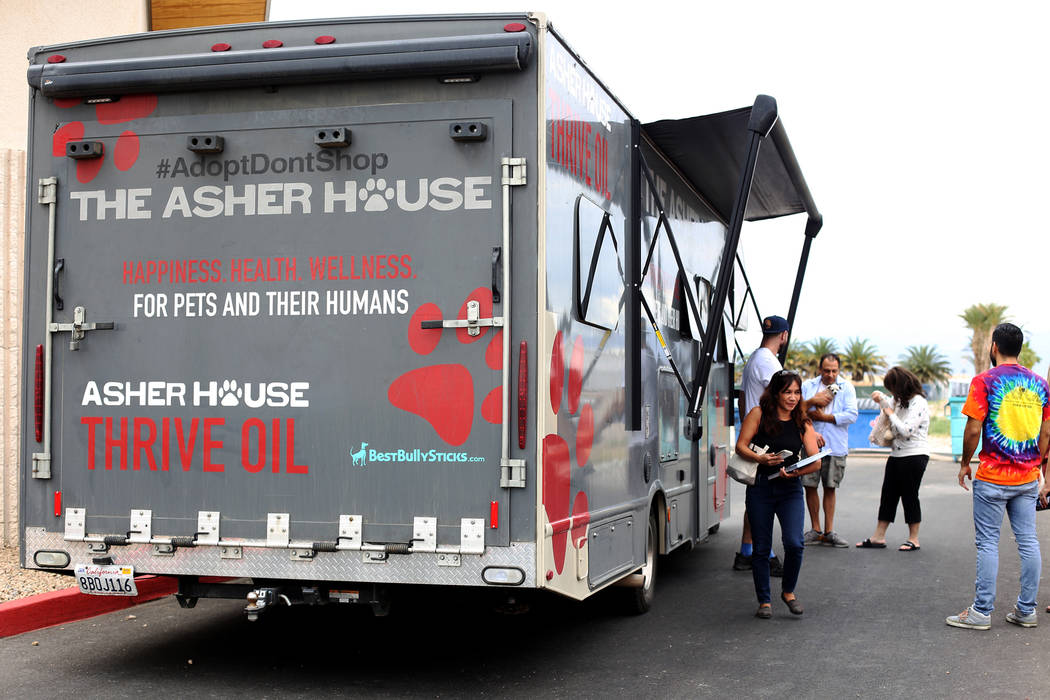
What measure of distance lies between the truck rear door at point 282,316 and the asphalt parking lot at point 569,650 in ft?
2.89

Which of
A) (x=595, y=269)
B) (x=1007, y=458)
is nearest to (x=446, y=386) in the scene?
(x=595, y=269)

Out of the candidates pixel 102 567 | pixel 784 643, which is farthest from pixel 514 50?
pixel 784 643

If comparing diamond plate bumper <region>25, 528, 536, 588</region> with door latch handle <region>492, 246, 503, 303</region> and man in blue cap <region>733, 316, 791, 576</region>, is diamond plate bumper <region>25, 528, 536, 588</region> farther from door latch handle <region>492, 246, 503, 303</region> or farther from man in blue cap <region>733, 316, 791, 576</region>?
man in blue cap <region>733, 316, 791, 576</region>

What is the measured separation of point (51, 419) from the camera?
5855 mm

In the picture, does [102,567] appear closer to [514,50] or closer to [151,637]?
[151,637]

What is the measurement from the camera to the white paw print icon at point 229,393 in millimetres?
5664

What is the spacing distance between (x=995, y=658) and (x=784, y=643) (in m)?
1.23

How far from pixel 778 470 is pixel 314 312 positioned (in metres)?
3.53

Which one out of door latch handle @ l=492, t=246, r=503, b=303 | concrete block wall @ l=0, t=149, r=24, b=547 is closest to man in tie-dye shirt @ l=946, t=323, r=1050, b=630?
door latch handle @ l=492, t=246, r=503, b=303

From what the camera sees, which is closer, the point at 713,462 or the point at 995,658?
the point at 995,658

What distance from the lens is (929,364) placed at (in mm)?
70125

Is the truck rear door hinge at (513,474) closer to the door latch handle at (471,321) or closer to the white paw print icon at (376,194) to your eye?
the door latch handle at (471,321)

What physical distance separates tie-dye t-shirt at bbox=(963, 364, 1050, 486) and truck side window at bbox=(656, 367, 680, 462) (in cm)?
203

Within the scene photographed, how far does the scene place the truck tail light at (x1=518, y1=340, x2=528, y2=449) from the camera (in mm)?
5297
